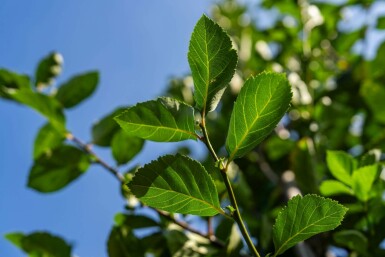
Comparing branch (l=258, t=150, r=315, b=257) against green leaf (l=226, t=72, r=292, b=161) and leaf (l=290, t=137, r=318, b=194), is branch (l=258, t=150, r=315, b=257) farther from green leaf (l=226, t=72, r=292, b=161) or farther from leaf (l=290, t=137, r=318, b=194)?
green leaf (l=226, t=72, r=292, b=161)

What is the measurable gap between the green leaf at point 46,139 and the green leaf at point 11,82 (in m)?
0.15

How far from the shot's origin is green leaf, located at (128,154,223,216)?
2.23 feet

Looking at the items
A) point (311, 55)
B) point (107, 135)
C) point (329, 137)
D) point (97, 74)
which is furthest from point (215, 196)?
point (311, 55)

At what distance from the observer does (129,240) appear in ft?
3.76

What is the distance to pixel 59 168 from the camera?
133cm

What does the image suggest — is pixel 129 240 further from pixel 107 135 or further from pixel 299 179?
pixel 299 179

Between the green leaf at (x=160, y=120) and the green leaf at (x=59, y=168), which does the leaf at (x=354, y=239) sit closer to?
the green leaf at (x=160, y=120)

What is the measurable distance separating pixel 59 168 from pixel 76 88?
28 cm

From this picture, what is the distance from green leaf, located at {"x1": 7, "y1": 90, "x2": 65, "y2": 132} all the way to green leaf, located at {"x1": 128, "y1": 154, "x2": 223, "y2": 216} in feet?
2.53

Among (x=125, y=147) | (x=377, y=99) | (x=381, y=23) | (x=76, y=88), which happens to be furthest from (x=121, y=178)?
(x=381, y=23)

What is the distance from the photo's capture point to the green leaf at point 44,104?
1.30 m

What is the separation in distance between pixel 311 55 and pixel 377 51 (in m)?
0.34

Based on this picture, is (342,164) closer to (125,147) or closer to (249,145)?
(249,145)

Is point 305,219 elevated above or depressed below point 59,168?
below
